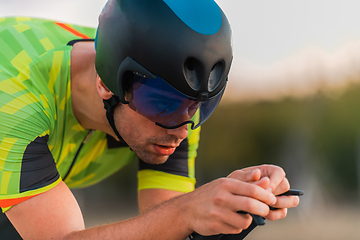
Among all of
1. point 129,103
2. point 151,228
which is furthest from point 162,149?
point 151,228

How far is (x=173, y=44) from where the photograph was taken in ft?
5.98

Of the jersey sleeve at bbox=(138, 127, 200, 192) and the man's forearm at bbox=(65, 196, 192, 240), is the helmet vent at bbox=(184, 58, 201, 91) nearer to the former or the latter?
the man's forearm at bbox=(65, 196, 192, 240)

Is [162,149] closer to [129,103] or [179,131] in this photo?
[179,131]

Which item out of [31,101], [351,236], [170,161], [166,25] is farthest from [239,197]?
[351,236]

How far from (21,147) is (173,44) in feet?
3.38

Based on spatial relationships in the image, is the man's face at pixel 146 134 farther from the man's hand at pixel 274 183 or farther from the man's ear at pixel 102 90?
the man's hand at pixel 274 183

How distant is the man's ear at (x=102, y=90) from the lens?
2.23 m

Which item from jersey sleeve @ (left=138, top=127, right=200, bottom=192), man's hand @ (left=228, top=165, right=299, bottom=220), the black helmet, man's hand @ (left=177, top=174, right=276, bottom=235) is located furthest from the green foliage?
man's hand @ (left=177, top=174, right=276, bottom=235)

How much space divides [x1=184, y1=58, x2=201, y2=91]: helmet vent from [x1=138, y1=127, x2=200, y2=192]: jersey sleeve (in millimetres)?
1141

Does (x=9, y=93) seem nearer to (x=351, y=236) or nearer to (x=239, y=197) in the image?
(x=239, y=197)

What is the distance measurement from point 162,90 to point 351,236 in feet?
36.8

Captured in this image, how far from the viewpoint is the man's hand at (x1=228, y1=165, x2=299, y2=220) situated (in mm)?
1480

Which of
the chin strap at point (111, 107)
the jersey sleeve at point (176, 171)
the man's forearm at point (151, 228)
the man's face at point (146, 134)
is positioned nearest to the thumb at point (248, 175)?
the man's forearm at point (151, 228)

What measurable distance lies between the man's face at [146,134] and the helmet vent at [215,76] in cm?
34
